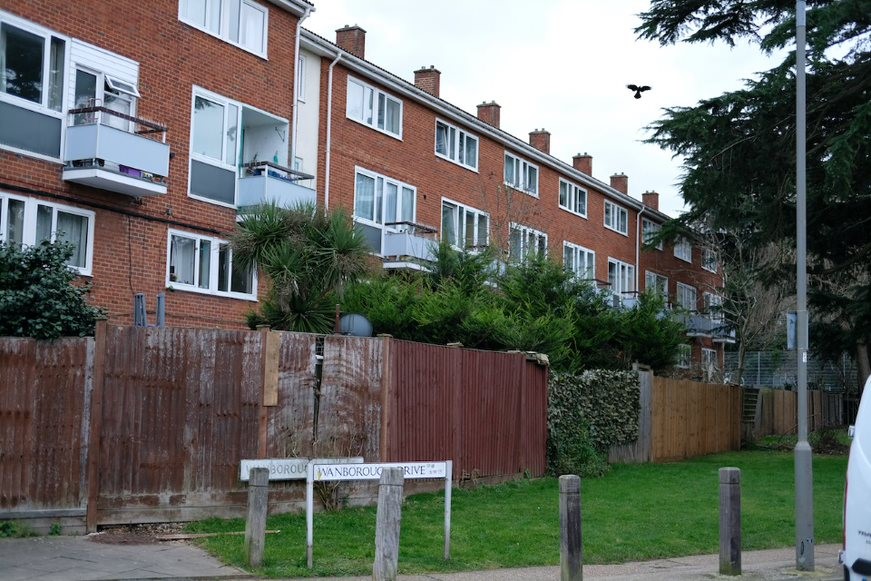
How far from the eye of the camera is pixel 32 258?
39.6 ft

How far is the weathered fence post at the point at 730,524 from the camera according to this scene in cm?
1035

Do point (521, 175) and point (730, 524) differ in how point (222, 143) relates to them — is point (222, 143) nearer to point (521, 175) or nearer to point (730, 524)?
point (730, 524)

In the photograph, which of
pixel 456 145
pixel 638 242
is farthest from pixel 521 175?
pixel 638 242

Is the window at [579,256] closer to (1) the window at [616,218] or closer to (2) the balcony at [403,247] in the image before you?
(1) the window at [616,218]

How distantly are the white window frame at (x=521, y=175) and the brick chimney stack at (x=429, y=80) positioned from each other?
3910mm

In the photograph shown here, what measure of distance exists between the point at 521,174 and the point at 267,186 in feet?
52.1

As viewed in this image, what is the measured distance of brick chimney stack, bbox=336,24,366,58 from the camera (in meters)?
29.1

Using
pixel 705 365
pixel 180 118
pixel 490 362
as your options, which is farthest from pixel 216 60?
pixel 705 365

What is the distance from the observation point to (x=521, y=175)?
118 feet

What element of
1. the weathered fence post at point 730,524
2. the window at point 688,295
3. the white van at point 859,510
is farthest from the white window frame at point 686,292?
the white van at point 859,510

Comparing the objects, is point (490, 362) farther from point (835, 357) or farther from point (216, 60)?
point (835, 357)

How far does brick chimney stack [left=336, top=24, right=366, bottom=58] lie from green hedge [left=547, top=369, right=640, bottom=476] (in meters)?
13.0

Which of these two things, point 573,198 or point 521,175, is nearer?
point 521,175

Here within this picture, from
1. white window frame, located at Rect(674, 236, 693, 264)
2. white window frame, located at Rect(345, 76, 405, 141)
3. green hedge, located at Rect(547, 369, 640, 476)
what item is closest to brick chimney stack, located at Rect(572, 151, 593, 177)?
white window frame, located at Rect(674, 236, 693, 264)
